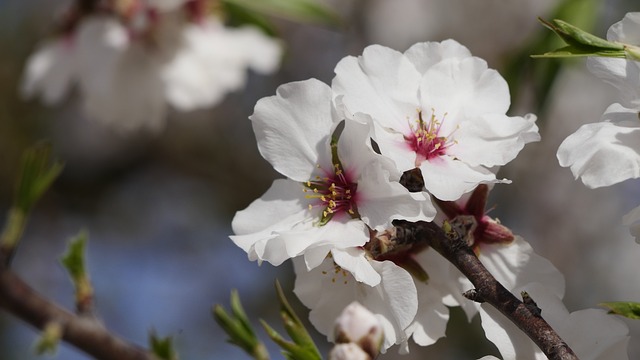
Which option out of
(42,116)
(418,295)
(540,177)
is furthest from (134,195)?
(418,295)

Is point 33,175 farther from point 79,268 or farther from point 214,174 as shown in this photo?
point 214,174

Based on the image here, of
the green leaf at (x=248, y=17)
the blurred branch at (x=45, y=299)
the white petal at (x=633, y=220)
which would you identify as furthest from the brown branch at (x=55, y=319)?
the green leaf at (x=248, y=17)

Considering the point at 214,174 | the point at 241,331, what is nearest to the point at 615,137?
the point at 241,331

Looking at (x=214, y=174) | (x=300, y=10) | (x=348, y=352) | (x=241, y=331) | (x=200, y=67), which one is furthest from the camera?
(x=214, y=174)

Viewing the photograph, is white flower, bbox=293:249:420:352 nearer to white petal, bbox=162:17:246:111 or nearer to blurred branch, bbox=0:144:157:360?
blurred branch, bbox=0:144:157:360

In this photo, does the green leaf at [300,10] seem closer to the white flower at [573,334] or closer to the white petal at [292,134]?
the white petal at [292,134]

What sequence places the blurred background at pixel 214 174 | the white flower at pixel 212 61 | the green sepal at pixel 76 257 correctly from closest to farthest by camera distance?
1. the green sepal at pixel 76 257
2. the white flower at pixel 212 61
3. the blurred background at pixel 214 174
